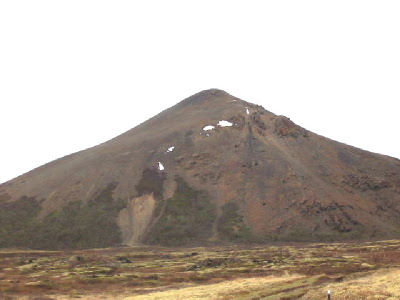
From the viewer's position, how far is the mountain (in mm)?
114938

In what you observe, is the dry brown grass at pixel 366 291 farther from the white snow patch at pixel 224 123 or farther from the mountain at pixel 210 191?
the white snow patch at pixel 224 123

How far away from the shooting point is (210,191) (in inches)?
5197

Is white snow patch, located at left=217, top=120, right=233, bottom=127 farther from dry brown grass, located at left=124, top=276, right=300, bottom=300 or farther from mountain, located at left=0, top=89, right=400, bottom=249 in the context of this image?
dry brown grass, located at left=124, top=276, right=300, bottom=300

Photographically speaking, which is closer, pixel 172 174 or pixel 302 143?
pixel 172 174

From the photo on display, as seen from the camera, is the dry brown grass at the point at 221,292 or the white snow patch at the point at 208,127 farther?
the white snow patch at the point at 208,127

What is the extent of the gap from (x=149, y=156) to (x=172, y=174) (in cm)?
1391

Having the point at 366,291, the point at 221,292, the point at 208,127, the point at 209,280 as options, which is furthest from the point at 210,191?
the point at 366,291

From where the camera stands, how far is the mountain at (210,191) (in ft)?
377

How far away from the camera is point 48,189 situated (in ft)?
453

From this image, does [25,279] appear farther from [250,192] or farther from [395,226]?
[395,226]

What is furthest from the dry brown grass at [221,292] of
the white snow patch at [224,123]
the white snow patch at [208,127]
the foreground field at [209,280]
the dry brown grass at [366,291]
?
the white snow patch at [224,123]

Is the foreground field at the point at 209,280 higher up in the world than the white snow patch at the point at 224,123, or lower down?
lower down

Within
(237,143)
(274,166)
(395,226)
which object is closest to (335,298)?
(395,226)

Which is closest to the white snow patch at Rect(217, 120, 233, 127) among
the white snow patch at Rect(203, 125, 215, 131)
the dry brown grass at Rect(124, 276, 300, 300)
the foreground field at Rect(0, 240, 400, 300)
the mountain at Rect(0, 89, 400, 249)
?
the mountain at Rect(0, 89, 400, 249)
